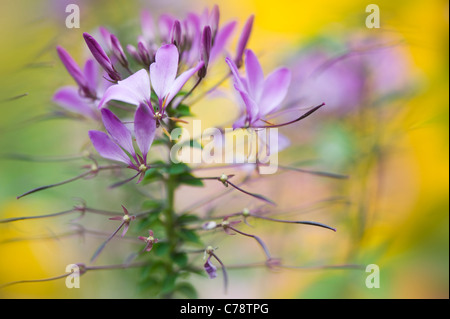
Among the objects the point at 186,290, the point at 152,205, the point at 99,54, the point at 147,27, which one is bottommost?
the point at 186,290

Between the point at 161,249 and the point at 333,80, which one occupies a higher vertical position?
the point at 333,80

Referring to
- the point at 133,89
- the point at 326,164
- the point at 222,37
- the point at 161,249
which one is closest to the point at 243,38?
the point at 222,37

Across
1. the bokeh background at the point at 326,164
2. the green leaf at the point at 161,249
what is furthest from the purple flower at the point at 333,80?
the green leaf at the point at 161,249

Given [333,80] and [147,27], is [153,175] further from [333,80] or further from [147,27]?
[333,80]

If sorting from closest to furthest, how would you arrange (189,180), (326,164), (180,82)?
(180,82), (189,180), (326,164)

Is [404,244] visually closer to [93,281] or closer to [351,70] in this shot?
[351,70]

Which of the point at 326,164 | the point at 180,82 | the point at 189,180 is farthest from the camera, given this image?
the point at 326,164
